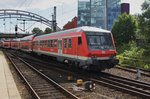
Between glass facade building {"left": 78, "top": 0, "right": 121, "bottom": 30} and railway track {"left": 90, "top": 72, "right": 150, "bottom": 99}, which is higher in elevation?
glass facade building {"left": 78, "top": 0, "right": 121, "bottom": 30}

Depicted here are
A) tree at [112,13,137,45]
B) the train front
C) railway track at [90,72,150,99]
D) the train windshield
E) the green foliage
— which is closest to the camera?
railway track at [90,72,150,99]

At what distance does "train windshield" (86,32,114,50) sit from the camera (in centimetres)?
1832

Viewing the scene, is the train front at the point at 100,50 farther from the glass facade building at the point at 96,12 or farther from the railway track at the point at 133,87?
the glass facade building at the point at 96,12

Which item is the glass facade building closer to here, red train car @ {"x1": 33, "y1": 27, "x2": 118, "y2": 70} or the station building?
the station building

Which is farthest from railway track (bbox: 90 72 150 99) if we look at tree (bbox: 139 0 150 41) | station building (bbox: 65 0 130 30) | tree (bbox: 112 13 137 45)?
station building (bbox: 65 0 130 30)

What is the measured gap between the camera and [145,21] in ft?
106

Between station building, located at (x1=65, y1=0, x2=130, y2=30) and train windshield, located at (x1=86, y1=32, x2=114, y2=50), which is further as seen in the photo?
station building, located at (x1=65, y1=0, x2=130, y2=30)

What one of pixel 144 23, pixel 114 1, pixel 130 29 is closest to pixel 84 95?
pixel 144 23

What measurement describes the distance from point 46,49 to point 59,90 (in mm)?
16524

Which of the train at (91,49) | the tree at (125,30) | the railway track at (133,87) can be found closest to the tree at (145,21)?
the tree at (125,30)

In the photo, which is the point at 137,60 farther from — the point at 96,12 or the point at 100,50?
the point at 96,12

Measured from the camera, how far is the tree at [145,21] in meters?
31.0

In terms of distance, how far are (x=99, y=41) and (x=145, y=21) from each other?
14.8 meters

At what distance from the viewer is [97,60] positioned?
58.5 ft
